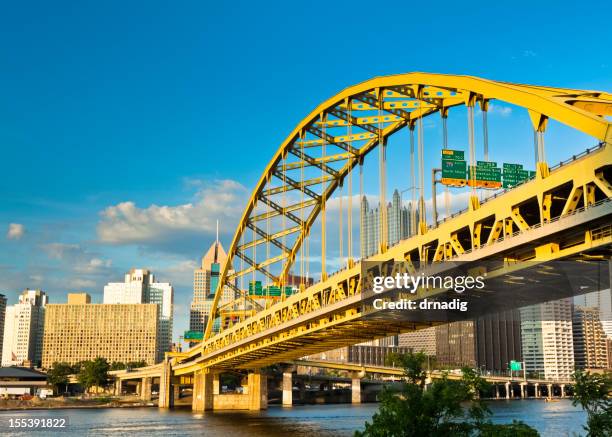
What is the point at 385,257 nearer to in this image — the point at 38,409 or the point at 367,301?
the point at 367,301

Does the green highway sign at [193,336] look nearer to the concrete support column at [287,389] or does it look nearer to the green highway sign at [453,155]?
the concrete support column at [287,389]

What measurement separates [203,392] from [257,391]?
26.9 ft

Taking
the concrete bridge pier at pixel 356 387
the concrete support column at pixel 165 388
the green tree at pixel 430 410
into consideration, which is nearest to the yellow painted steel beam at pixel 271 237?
the concrete support column at pixel 165 388

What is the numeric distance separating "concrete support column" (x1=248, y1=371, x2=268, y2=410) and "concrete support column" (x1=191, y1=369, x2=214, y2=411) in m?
5.95

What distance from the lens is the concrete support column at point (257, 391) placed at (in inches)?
4400

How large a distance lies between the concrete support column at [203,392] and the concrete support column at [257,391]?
5.95m

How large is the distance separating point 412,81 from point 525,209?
14.2 m

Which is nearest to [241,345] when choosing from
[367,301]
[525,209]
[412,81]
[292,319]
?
[292,319]

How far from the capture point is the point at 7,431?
68688 millimetres

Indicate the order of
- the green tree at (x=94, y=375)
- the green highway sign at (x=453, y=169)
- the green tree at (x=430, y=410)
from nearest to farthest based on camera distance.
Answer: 1. the green tree at (x=430, y=410)
2. the green highway sign at (x=453, y=169)
3. the green tree at (x=94, y=375)

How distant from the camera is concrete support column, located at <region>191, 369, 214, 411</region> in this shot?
356ft

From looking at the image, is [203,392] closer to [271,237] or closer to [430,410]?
[271,237]

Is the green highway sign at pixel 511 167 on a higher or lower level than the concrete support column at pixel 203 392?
higher

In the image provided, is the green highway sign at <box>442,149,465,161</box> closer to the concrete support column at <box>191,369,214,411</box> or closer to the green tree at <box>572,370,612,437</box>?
the green tree at <box>572,370,612,437</box>
